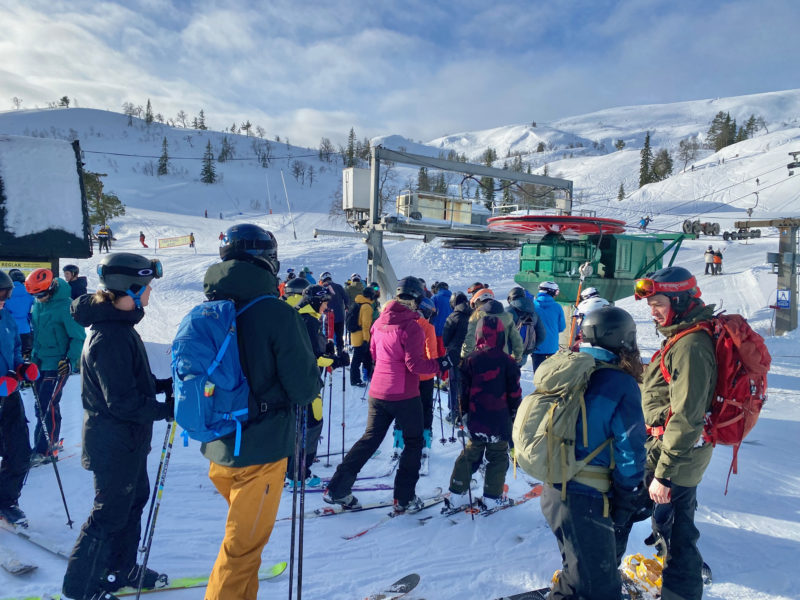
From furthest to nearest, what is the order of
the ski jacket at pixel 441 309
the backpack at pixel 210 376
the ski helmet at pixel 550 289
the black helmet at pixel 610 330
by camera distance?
the ski jacket at pixel 441 309
the ski helmet at pixel 550 289
the black helmet at pixel 610 330
the backpack at pixel 210 376

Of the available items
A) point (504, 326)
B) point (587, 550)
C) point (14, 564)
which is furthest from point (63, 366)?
point (587, 550)

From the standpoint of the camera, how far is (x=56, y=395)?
16.2 ft

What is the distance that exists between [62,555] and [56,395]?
2.33m

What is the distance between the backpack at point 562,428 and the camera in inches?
86.1

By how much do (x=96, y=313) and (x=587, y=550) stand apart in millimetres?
2901

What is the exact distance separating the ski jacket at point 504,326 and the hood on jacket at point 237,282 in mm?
2273

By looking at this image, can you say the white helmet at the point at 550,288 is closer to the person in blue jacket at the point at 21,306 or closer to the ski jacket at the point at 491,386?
the ski jacket at the point at 491,386

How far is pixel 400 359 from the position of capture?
4008 millimetres

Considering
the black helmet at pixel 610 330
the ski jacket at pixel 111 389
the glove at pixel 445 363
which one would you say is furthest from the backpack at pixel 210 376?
the glove at pixel 445 363

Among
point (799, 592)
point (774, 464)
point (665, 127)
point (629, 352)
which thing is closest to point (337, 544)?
point (629, 352)

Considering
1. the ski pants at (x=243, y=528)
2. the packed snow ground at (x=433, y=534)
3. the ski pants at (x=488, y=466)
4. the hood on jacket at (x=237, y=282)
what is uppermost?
the hood on jacket at (x=237, y=282)

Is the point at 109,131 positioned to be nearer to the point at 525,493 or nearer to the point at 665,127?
the point at 525,493

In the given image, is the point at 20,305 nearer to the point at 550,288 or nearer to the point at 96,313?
the point at 96,313

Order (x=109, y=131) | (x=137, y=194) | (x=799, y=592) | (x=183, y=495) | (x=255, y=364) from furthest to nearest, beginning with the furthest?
(x=109, y=131)
(x=137, y=194)
(x=183, y=495)
(x=799, y=592)
(x=255, y=364)
